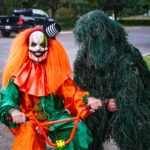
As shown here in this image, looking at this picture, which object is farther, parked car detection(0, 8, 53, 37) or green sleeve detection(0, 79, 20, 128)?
parked car detection(0, 8, 53, 37)

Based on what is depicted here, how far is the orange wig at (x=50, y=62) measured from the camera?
13.2ft

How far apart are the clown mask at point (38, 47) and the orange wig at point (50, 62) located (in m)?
0.04

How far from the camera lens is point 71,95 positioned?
4.01m

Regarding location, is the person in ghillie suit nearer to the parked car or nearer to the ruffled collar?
the ruffled collar

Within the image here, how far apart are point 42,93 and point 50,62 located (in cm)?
29

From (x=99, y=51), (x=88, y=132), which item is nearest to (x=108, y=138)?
(x=88, y=132)

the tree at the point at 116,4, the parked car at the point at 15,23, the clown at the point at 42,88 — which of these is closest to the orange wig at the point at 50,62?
the clown at the point at 42,88

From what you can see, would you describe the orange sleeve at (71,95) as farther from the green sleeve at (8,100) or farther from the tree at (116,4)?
the tree at (116,4)

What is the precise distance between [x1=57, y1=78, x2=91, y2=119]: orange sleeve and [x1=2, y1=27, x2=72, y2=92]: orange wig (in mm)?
69

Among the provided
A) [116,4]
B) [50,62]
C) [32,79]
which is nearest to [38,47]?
[50,62]

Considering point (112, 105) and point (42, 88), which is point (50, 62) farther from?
point (112, 105)

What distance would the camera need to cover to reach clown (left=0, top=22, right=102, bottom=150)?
3900 millimetres

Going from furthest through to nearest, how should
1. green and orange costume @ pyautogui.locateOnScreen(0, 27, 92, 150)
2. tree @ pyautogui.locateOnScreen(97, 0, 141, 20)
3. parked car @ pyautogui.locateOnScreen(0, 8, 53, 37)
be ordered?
1. tree @ pyautogui.locateOnScreen(97, 0, 141, 20)
2. parked car @ pyautogui.locateOnScreen(0, 8, 53, 37)
3. green and orange costume @ pyautogui.locateOnScreen(0, 27, 92, 150)

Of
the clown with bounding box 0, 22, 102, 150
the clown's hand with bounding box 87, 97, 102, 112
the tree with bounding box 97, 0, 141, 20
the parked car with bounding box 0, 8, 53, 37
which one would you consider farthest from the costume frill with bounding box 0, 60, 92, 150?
the tree with bounding box 97, 0, 141, 20
